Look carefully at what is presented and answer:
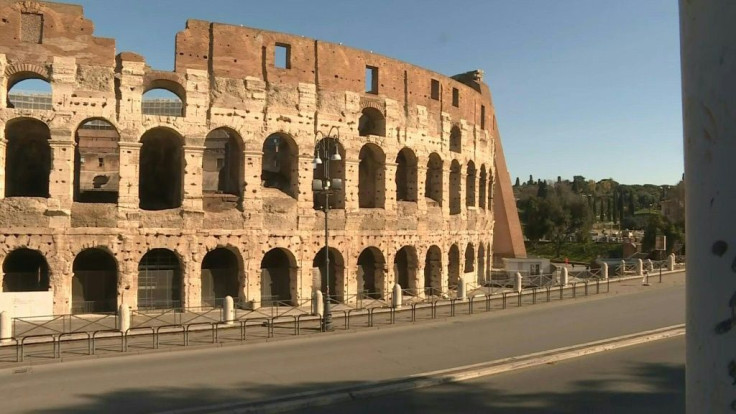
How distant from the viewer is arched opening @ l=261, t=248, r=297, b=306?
22.1m

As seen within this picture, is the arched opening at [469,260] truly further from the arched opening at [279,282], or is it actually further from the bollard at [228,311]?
the bollard at [228,311]

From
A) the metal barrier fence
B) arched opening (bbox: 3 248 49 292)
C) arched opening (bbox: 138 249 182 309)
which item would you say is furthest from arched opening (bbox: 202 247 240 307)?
arched opening (bbox: 3 248 49 292)

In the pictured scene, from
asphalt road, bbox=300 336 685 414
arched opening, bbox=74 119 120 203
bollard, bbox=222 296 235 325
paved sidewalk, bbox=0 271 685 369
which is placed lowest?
paved sidewalk, bbox=0 271 685 369

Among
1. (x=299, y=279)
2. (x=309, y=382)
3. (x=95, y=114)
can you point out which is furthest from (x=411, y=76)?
(x=309, y=382)

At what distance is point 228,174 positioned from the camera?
2581 centimetres

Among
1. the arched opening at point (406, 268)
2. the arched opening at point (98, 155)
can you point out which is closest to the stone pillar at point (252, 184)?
the arched opening at point (406, 268)

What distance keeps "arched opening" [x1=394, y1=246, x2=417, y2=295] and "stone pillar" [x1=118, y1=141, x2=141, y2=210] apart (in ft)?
39.0

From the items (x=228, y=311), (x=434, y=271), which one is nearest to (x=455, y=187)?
(x=434, y=271)

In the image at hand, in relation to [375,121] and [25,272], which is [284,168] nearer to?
[375,121]

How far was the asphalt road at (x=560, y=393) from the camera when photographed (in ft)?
27.9

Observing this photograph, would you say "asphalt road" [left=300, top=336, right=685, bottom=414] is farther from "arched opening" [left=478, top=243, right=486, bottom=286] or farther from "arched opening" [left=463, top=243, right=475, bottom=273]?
"arched opening" [left=478, top=243, right=486, bottom=286]

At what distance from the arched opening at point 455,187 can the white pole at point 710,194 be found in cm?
2696

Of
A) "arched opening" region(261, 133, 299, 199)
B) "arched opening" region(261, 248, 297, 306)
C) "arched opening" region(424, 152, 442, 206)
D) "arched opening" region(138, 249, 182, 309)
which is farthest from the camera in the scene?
"arched opening" region(424, 152, 442, 206)

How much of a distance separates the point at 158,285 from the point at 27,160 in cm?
991
